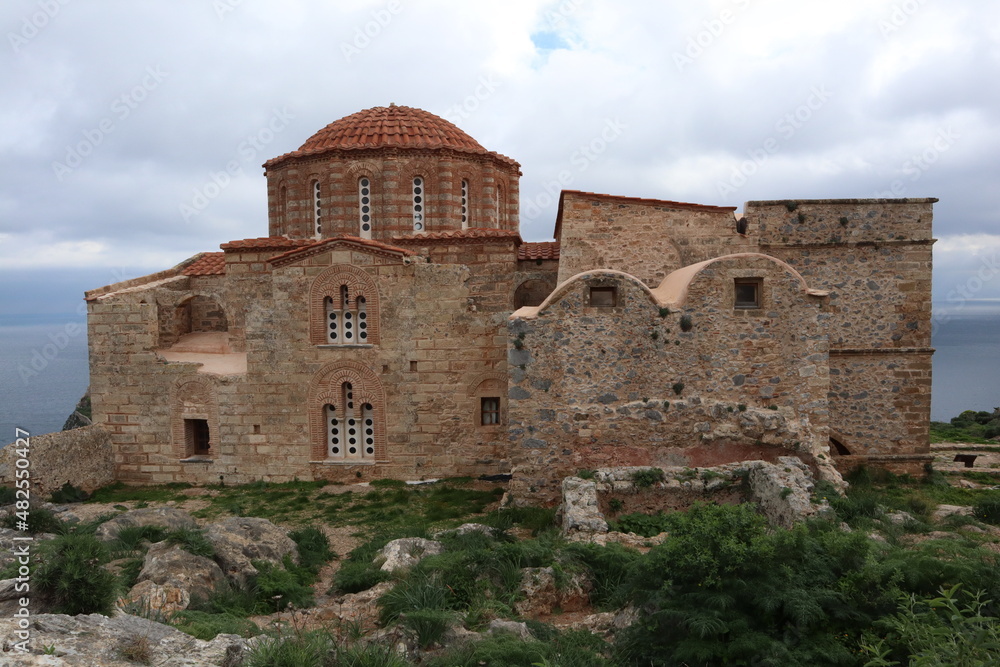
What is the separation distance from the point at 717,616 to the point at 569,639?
4.60ft

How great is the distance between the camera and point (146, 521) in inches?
399

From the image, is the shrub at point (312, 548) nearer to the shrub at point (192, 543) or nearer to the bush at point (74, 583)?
the shrub at point (192, 543)

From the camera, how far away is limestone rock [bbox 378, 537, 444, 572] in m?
8.09

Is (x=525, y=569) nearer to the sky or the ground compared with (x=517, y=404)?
nearer to the ground

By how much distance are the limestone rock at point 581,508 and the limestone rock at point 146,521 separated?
5.53 m

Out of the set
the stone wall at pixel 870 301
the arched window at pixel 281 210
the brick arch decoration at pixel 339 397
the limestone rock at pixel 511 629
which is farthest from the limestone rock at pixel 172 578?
the stone wall at pixel 870 301

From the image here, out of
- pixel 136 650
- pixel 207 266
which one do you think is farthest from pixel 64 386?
pixel 136 650

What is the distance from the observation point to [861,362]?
13523mm

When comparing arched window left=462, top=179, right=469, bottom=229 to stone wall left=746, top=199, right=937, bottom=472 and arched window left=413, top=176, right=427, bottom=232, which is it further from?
stone wall left=746, top=199, right=937, bottom=472

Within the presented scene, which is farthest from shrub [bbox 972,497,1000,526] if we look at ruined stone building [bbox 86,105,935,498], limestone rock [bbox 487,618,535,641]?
limestone rock [bbox 487,618,535,641]

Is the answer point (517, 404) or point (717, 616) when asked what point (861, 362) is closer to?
point (517, 404)

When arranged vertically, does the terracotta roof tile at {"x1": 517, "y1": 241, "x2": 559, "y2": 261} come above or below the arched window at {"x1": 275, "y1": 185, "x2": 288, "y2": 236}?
below

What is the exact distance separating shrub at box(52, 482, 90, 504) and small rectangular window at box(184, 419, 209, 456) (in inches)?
86.6

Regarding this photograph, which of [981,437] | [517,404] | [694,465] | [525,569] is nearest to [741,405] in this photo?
[694,465]
